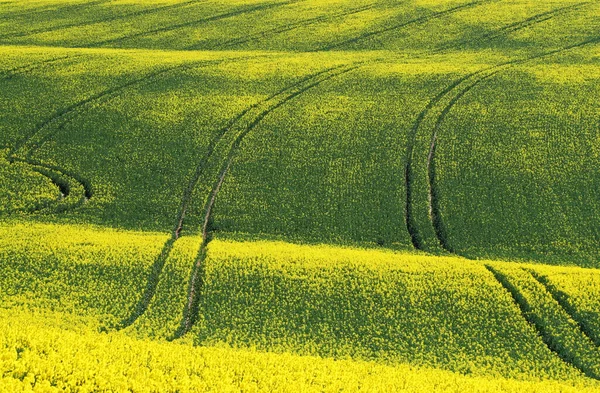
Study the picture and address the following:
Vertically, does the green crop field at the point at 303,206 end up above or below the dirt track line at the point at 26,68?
below

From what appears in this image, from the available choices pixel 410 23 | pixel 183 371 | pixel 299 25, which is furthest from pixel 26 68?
pixel 183 371

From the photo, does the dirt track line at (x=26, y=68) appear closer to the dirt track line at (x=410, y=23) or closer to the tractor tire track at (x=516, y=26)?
the dirt track line at (x=410, y=23)

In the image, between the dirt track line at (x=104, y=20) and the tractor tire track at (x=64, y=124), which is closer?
the tractor tire track at (x=64, y=124)

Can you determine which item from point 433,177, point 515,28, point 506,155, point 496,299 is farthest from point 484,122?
point 515,28

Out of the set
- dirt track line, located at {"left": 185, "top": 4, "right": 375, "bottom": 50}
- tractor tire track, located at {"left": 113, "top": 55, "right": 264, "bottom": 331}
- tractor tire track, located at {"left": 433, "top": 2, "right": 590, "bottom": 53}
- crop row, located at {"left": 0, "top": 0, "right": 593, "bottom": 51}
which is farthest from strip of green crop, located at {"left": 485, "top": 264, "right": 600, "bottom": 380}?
dirt track line, located at {"left": 185, "top": 4, "right": 375, "bottom": 50}

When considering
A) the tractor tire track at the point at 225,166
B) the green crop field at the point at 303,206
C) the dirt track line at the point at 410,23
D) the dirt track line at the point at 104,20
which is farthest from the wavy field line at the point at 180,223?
the dirt track line at the point at 104,20

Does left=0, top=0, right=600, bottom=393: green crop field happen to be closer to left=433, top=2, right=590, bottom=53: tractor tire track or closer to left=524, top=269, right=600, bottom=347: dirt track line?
left=524, top=269, right=600, bottom=347: dirt track line

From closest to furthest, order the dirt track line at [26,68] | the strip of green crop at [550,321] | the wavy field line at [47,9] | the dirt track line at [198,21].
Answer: the strip of green crop at [550,321], the dirt track line at [26,68], the dirt track line at [198,21], the wavy field line at [47,9]
